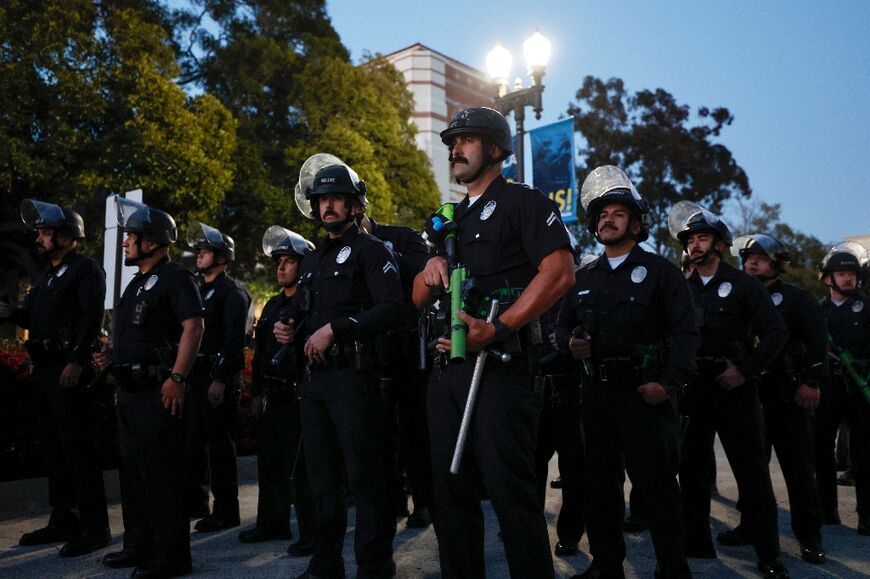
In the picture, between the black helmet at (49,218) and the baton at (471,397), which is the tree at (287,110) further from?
the baton at (471,397)

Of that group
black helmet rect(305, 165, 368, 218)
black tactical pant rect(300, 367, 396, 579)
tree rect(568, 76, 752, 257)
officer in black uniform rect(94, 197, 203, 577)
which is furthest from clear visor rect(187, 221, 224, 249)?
tree rect(568, 76, 752, 257)

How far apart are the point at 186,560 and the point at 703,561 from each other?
3.19 m

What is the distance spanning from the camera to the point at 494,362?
11.3 feet

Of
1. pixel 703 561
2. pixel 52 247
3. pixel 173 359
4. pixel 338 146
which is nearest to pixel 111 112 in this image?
pixel 338 146

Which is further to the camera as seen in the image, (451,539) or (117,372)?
(117,372)

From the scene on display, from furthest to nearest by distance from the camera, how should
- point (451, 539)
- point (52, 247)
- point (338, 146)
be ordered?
point (338, 146)
point (52, 247)
point (451, 539)

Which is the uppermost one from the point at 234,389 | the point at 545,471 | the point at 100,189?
the point at 100,189

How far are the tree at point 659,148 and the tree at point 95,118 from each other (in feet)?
64.7

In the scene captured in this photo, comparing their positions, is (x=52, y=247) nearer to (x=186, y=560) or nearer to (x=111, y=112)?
(x=186, y=560)

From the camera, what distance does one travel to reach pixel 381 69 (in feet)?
92.6

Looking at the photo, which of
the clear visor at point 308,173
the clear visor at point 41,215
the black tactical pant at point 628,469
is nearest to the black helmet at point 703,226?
the black tactical pant at point 628,469

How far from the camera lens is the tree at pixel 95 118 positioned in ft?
62.3

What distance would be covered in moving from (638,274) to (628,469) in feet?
3.43

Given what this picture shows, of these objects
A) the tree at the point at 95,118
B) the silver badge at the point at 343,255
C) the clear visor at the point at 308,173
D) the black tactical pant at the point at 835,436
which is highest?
the tree at the point at 95,118
